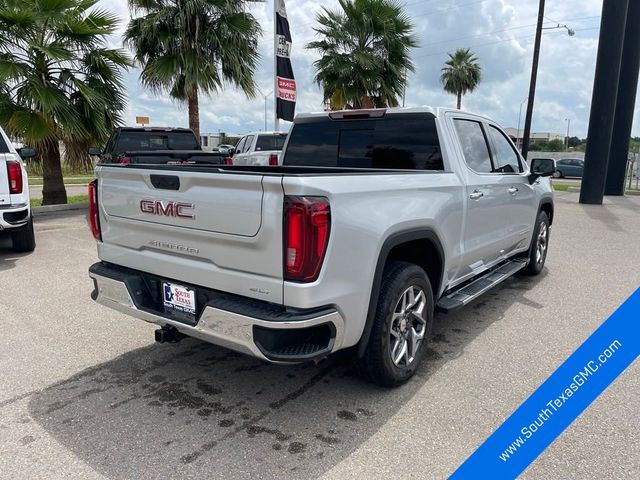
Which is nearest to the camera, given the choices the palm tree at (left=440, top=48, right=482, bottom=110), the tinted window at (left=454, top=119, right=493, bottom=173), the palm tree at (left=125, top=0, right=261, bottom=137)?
the tinted window at (left=454, top=119, right=493, bottom=173)

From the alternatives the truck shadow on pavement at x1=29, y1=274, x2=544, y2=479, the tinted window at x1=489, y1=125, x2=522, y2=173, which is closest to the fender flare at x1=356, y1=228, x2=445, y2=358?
the truck shadow on pavement at x1=29, y1=274, x2=544, y2=479

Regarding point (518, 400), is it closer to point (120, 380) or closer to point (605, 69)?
point (120, 380)

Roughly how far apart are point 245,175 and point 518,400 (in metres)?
2.26

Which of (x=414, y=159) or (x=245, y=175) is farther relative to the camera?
(x=414, y=159)

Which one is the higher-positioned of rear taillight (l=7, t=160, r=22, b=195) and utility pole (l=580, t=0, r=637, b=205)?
utility pole (l=580, t=0, r=637, b=205)

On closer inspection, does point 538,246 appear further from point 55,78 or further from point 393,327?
point 55,78

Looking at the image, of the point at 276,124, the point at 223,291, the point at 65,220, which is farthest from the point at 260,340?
the point at 276,124

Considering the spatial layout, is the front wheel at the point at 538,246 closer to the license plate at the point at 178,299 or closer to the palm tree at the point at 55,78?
the license plate at the point at 178,299

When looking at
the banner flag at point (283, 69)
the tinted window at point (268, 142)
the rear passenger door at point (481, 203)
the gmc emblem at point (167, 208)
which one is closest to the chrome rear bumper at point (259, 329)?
the gmc emblem at point (167, 208)

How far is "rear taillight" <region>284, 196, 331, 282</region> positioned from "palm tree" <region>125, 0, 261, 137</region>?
1191cm

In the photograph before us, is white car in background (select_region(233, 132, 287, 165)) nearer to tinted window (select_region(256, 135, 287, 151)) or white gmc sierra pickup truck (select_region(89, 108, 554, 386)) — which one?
tinted window (select_region(256, 135, 287, 151))

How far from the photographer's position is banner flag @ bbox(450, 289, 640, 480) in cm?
148

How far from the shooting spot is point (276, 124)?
12.0 meters

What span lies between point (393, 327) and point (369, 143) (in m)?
1.74
